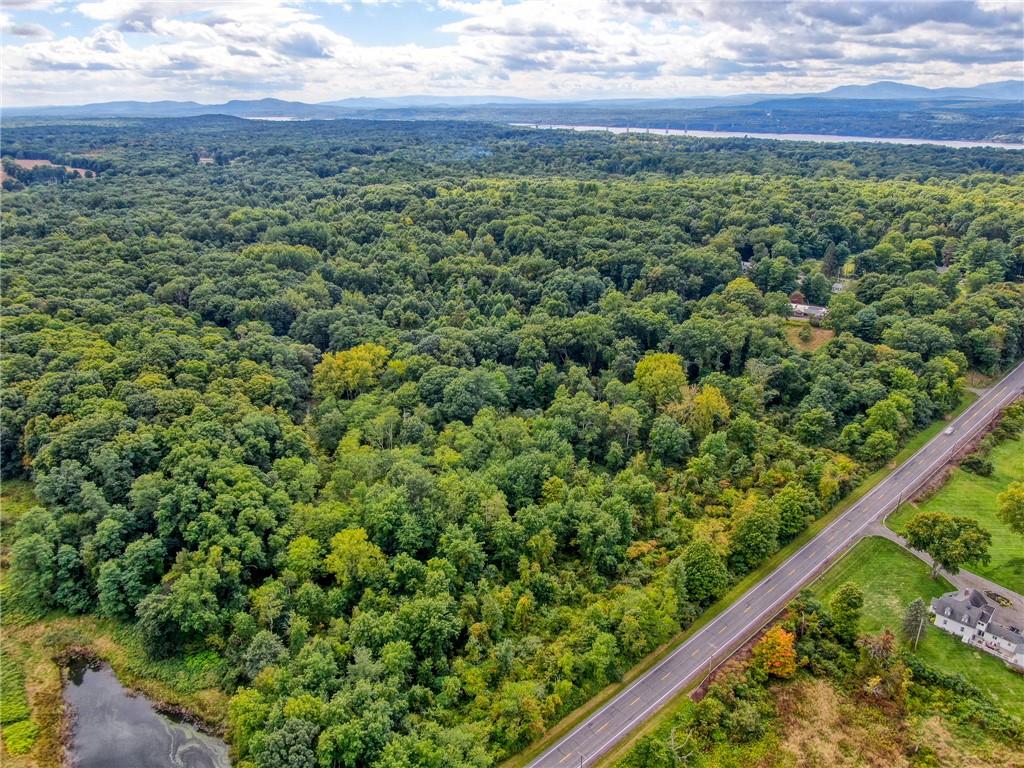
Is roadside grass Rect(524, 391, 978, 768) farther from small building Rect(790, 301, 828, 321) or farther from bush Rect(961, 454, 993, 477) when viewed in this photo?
small building Rect(790, 301, 828, 321)

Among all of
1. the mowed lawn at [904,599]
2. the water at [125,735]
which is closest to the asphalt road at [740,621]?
the mowed lawn at [904,599]

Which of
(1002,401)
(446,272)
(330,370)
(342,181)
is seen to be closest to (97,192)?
(342,181)

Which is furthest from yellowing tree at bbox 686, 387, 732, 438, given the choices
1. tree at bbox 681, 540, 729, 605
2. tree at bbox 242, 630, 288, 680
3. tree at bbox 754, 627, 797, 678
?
tree at bbox 242, 630, 288, 680

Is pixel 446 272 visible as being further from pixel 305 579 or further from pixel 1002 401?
pixel 1002 401

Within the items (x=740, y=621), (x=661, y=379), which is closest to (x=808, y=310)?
(x=661, y=379)

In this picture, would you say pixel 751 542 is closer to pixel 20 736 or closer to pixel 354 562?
pixel 354 562

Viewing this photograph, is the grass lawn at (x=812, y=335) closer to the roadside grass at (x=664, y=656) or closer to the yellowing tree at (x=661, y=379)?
the yellowing tree at (x=661, y=379)
